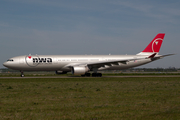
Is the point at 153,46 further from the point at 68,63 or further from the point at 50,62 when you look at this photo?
the point at 50,62

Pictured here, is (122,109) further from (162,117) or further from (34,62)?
(34,62)

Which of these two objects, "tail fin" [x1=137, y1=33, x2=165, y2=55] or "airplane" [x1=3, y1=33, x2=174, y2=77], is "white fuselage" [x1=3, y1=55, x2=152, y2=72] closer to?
"airplane" [x1=3, y1=33, x2=174, y2=77]

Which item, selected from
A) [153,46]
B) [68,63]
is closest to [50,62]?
[68,63]

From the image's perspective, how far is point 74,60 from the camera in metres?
39.9

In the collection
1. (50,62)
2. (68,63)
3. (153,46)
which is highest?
(153,46)

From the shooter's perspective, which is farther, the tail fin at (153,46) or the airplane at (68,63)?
the tail fin at (153,46)

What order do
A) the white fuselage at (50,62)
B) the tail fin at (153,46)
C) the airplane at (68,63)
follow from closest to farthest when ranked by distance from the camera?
the airplane at (68,63)
the white fuselage at (50,62)
the tail fin at (153,46)

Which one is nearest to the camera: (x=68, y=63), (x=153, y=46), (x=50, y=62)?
(x=50, y=62)

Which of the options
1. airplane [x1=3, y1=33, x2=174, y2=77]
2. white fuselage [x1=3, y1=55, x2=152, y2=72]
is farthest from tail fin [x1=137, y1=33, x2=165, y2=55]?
white fuselage [x1=3, y1=55, x2=152, y2=72]

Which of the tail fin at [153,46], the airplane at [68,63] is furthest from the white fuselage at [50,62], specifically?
the tail fin at [153,46]

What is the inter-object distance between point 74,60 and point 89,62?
9.79 ft

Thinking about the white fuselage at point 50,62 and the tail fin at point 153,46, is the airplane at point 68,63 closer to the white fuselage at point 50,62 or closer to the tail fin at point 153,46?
the white fuselage at point 50,62

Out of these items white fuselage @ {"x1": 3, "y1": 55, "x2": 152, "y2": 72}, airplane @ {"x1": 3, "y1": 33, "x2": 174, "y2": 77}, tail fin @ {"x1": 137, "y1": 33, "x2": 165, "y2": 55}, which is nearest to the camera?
airplane @ {"x1": 3, "y1": 33, "x2": 174, "y2": 77}

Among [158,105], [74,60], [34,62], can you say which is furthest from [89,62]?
[158,105]
